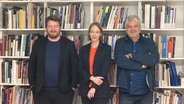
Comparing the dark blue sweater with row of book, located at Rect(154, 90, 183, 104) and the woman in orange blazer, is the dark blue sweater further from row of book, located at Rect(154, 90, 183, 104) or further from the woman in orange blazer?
row of book, located at Rect(154, 90, 183, 104)

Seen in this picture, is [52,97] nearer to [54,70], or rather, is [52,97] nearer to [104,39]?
[54,70]

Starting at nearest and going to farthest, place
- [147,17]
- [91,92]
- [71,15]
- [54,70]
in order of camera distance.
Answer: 1. [91,92]
2. [54,70]
3. [147,17]
4. [71,15]

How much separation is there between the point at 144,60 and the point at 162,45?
0.63 meters

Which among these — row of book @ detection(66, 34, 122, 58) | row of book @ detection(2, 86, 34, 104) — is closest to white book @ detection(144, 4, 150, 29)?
row of book @ detection(66, 34, 122, 58)

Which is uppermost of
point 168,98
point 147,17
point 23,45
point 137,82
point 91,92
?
point 147,17

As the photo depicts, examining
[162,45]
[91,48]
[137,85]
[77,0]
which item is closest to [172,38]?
[162,45]

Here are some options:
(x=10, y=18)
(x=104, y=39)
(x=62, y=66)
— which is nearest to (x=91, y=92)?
(x=62, y=66)

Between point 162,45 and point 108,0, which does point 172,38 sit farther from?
point 108,0

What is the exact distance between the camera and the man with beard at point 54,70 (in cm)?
287

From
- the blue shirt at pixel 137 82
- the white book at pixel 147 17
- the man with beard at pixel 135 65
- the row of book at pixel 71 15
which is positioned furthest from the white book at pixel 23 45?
the white book at pixel 147 17

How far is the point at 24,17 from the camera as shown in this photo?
3.39 metres

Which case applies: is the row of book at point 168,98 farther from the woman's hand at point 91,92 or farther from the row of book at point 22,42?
the woman's hand at point 91,92

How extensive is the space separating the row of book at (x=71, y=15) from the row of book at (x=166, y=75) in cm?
113

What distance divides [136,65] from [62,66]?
82cm
